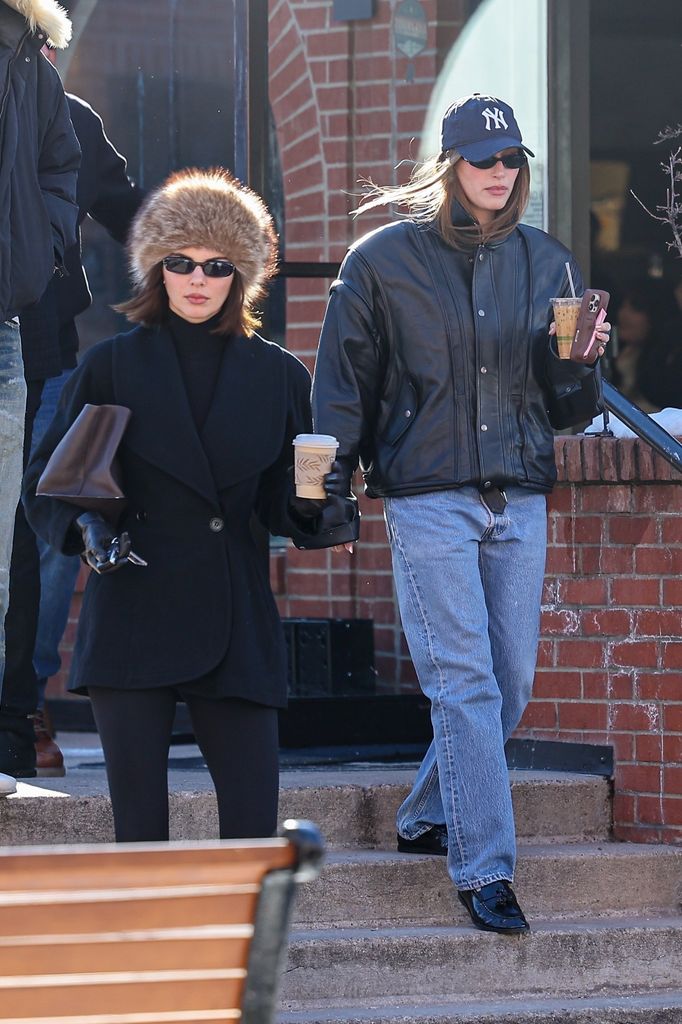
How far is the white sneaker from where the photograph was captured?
176 inches

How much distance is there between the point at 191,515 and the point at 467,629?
0.81 metres

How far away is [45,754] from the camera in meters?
5.09

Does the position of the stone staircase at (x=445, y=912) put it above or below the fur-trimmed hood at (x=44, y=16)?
below

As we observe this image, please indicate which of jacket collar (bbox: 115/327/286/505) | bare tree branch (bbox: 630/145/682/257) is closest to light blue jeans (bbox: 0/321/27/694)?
jacket collar (bbox: 115/327/286/505)

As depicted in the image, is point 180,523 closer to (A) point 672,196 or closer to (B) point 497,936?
(B) point 497,936

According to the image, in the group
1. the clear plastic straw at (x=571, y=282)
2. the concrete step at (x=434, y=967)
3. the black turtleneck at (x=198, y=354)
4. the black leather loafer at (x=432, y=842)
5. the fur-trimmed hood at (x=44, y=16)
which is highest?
the fur-trimmed hood at (x=44, y=16)

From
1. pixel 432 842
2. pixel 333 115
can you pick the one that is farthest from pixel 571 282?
pixel 333 115

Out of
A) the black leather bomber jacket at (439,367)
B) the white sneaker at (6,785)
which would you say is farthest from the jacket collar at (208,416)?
the white sneaker at (6,785)

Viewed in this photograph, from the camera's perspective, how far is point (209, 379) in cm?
394

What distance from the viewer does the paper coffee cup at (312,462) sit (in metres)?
3.73

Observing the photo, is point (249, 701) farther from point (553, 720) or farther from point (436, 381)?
point (553, 720)

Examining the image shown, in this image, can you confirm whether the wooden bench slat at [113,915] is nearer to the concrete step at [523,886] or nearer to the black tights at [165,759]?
the black tights at [165,759]

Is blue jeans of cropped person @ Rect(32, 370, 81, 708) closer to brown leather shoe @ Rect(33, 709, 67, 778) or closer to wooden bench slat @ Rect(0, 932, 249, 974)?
brown leather shoe @ Rect(33, 709, 67, 778)

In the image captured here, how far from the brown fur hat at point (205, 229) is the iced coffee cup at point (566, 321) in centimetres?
71
